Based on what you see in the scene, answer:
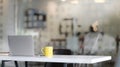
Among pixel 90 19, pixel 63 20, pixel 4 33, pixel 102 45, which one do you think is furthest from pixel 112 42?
pixel 4 33

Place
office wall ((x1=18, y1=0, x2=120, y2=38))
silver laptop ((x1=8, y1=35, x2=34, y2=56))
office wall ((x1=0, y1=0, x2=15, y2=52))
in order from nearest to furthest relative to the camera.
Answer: silver laptop ((x1=8, y1=35, x2=34, y2=56)) → office wall ((x1=18, y1=0, x2=120, y2=38)) → office wall ((x1=0, y1=0, x2=15, y2=52))

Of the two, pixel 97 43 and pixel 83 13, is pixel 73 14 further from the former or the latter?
pixel 97 43

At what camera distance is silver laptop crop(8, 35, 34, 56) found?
2.86 m

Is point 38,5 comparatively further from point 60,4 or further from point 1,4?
point 1,4

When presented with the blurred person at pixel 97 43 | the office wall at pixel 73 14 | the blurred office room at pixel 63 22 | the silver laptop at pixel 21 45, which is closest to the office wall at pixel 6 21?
the blurred office room at pixel 63 22

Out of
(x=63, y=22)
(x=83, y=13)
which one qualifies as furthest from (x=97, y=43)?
(x=63, y=22)

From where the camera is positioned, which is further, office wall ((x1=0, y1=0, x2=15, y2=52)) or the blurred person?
office wall ((x1=0, y1=0, x2=15, y2=52))

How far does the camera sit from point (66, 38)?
5891 millimetres

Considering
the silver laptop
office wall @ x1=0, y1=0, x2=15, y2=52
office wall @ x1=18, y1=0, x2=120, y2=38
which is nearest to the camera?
the silver laptop

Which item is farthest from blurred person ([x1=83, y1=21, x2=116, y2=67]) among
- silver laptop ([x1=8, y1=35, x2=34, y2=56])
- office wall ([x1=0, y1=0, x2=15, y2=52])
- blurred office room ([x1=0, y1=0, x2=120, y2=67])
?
silver laptop ([x1=8, y1=35, x2=34, y2=56])

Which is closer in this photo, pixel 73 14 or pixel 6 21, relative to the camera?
pixel 73 14

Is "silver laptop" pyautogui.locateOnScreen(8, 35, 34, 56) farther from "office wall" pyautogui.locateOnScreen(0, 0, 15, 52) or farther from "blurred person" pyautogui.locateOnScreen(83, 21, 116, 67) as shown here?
"office wall" pyautogui.locateOnScreen(0, 0, 15, 52)

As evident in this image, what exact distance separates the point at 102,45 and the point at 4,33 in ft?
7.05

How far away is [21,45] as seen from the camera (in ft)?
9.46
